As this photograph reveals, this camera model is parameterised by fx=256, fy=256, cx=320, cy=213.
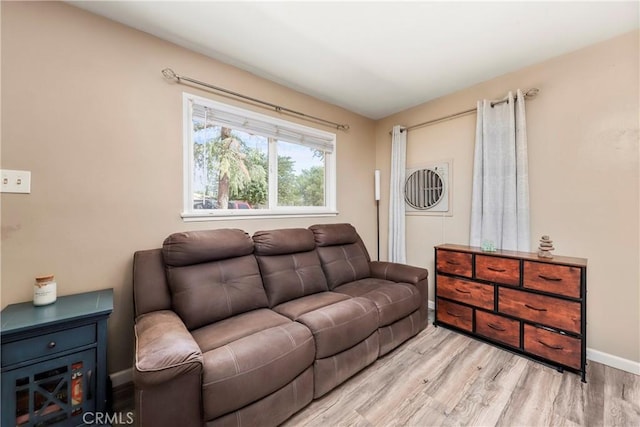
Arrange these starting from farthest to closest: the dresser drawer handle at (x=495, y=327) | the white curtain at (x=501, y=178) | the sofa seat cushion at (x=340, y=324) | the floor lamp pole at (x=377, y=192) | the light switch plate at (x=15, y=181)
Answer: the floor lamp pole at (x=377, y=192) → the white curtain at (x=501, y=178) → the dresser drawer handle at (x=495, y=327) → the sofa seat cushion at (x=340, y=324) → the light switch plate at (x=15, y=181)

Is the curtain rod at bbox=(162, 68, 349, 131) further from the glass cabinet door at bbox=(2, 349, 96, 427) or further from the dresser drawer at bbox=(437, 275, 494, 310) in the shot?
the dresser drawer at bbox=(437, 275, 494, 310)

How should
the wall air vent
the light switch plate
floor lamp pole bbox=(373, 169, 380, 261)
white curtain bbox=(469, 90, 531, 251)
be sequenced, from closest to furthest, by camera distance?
the light switch plate
white curtain bbox=(469, 90, 531, 251)
the wall air vent
floor lamp pole bbox=(373, 169, 380, 261)

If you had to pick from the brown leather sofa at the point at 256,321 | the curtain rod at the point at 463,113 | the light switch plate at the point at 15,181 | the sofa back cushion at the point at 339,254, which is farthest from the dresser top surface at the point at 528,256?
the light switch plate at the point at 15,181

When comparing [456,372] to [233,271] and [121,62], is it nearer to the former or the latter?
[233,271]

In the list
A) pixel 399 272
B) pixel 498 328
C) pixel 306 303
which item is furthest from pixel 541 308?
pixel 306 303

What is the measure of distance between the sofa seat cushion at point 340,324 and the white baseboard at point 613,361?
1.72m

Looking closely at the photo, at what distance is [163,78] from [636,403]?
371cm

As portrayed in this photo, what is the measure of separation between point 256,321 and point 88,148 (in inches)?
59.6

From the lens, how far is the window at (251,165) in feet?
6.77

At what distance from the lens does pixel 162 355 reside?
107cm

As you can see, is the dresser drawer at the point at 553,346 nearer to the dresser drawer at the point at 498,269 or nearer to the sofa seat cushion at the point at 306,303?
the dresser drawer at the point at 498,269

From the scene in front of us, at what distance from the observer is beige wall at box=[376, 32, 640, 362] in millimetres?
1844

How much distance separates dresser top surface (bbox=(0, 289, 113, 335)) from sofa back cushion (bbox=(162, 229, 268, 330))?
0.37 m

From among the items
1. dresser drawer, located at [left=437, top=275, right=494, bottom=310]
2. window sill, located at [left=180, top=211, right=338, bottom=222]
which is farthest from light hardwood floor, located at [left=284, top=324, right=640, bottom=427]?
window sill, located at [left=180, top=211, right=338, bottom=222]
